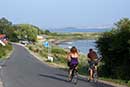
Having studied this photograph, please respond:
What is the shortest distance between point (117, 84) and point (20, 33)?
15036cm

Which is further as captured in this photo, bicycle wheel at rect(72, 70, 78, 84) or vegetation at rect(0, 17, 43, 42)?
vegetation at rect(0, 17, 43, 42)

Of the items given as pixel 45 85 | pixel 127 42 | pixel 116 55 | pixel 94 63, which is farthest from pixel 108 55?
pixel 45 85

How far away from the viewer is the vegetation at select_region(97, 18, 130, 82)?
27.1 m

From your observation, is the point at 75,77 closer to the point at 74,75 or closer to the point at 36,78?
the point at 74,75

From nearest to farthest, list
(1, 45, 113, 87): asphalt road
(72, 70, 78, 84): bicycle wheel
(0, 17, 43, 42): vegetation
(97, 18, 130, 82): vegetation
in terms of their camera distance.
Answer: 1. (1, 45, 113, 87): asphalt road
2. (72, 70, 78, 84): bicycle wheel
3. (97, 18, 130, 82): vegetation
4. (0, 17, 43, 42): vegetation

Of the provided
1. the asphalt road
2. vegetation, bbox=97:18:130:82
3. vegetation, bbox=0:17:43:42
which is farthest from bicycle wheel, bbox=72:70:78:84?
vegetation, bbox=0:17:43:42

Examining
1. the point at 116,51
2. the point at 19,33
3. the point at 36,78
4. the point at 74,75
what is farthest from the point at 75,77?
the point at 19,33

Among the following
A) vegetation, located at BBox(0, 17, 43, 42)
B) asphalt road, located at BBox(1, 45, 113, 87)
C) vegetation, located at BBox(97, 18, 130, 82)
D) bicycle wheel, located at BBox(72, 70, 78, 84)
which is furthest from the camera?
vegetation, located at BBox(0, 17, 43, 42)

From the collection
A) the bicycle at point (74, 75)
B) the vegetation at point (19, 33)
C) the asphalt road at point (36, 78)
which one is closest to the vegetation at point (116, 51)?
the asphalt road at point (36, 78)

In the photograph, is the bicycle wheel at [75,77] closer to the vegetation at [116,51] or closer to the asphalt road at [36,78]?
the asphalt road at [36,78]

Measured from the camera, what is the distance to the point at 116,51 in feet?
94.1

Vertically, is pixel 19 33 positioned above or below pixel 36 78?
above

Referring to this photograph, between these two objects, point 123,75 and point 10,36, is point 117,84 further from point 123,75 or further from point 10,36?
point 10,36

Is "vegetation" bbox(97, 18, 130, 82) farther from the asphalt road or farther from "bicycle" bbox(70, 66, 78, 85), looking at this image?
"bicycle" bbox(70, 66, 78, 85)
